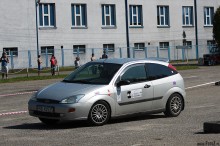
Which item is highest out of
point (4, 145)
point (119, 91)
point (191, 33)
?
point (191, 33)

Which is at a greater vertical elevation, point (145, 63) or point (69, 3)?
point (69, 3)

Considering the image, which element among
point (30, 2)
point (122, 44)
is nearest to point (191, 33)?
point (122, 44)

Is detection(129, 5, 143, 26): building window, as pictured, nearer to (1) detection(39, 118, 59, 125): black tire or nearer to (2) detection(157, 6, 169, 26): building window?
(2) detection(157, 6, 169, 26): building window

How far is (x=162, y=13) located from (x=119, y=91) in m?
52.2

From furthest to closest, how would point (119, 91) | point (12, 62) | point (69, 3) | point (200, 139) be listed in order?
1. point (69, 3)
2. point (12, 62)
3. point (119, 91)
4. point (200, 139)

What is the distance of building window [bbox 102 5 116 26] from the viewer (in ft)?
194

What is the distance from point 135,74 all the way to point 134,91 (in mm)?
484

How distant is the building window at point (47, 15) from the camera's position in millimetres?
54281

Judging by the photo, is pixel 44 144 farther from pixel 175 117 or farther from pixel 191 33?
pixel 191 33

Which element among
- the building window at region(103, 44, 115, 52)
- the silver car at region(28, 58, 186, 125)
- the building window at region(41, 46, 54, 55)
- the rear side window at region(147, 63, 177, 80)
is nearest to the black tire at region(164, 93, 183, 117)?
the silver car at region(28, 58, 186, 125)

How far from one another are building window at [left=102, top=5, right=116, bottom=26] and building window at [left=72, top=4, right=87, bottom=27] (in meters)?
2.41

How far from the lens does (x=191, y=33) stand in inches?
2672

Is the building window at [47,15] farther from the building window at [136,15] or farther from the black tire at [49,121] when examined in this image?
the black tire at [49,121]

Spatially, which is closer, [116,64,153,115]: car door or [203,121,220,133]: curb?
[203,121,220,133]: curb
